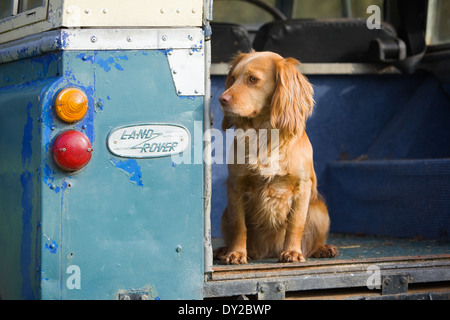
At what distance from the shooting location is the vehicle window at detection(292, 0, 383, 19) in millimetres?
5281

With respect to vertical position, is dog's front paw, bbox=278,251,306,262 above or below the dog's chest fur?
below

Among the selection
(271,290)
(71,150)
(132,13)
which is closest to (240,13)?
(132,13)

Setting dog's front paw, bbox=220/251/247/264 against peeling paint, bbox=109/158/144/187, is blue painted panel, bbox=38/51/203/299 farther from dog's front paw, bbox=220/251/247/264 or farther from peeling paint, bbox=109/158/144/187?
dog's front paw, bbox=220/251/247/264

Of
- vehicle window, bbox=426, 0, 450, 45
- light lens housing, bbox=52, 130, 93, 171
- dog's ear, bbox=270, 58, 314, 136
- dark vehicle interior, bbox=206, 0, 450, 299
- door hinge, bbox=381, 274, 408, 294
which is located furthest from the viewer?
vehicle window, bbox=426, 0, 450, 45

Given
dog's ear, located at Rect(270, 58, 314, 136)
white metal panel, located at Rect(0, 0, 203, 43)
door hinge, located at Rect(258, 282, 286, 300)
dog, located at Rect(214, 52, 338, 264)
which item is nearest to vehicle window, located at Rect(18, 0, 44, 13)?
white metal panel, located at Rect(0, 0, 203, 43)

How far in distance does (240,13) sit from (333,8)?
2.46 ft

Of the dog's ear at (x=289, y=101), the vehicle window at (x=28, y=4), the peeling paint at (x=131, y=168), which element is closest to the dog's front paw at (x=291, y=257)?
the dog's ear at (x=289, y=101)

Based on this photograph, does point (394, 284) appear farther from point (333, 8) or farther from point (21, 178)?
point (333, 8)

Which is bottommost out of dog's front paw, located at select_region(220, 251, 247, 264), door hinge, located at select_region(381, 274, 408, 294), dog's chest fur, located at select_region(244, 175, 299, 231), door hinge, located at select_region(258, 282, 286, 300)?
door hinge, located at select_region(258, 282, 286, 300)

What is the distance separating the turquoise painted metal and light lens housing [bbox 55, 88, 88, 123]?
27mm

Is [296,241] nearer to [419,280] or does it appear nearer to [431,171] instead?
Answer: [419,280]

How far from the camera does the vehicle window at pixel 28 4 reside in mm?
2614
